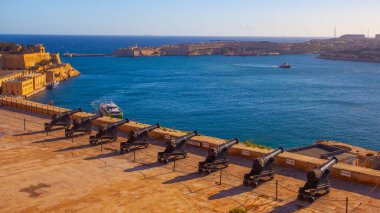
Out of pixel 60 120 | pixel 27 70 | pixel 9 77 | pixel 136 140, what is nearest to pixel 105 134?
pixel 136 140

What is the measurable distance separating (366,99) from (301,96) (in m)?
8.66

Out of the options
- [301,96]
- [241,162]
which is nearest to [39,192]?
[241,162]

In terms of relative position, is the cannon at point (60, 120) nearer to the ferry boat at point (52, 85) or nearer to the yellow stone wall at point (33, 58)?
the ferry boat at point (52, 85)

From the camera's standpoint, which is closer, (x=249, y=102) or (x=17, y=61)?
(x=249, y=102)

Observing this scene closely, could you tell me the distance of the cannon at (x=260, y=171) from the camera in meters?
10.7

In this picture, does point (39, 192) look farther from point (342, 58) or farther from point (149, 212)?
point (342, 58)

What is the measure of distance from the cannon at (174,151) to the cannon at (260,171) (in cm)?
281

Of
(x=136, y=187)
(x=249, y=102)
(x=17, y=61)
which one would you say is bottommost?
(x=249, y=102)

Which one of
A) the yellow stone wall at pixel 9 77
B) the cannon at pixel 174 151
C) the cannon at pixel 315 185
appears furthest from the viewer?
the yellow stone wall at pixel 9 77

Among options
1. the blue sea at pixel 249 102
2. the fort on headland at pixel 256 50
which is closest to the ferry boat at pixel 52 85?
the blue sea at pixel 249 102

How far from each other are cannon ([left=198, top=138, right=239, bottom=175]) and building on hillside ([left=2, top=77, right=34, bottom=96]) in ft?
164

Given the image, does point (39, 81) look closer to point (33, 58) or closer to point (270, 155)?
point (33, 58)

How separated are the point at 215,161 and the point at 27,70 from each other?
72.6 m

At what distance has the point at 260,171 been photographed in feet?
35.6
